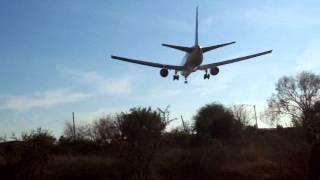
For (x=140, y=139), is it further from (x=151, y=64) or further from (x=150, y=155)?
(x=151, y=64)

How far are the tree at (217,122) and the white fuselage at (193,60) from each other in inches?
743

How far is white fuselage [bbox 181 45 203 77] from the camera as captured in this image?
50031mm

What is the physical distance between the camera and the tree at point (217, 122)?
7162 cm

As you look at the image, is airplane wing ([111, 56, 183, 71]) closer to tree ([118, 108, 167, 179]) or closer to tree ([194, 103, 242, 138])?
tree ([118, 108, 167, 179])

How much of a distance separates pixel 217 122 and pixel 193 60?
83.6ft

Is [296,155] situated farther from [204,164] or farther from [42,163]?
[42,163]

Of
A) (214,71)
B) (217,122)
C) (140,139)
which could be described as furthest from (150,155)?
(217,122)

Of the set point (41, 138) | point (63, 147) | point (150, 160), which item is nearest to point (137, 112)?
point (150, 160)

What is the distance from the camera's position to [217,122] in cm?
7450

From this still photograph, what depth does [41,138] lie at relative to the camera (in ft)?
154

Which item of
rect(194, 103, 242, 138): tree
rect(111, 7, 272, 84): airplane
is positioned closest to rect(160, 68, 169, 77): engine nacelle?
rect(111, 7, 272, 84): airplane

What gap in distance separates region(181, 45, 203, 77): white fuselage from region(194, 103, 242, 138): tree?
61.9 feet

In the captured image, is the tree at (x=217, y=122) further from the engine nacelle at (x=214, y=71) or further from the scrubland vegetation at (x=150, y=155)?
the engine nacelle at (x=214, y=71)

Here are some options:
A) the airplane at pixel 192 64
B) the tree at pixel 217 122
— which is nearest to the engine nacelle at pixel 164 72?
the airplane at pixel 192 64
